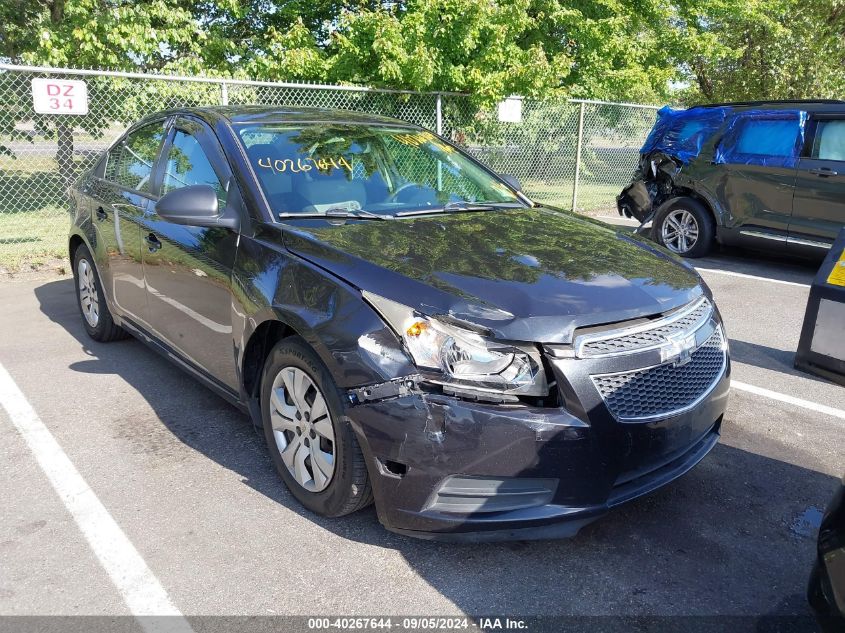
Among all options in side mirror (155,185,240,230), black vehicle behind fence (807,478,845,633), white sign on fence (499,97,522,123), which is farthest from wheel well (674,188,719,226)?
black vehicle behind fence (807,478,845,633)

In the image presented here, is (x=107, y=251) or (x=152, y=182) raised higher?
(x=152, y=182)

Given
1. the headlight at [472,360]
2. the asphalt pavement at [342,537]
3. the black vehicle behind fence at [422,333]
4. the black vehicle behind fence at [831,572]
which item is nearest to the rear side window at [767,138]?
the asphalt pavement at [342,537]

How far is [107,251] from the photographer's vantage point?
470cm

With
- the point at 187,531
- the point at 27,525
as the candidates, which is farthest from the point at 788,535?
the point at 27,525

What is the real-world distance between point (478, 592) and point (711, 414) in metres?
1.21

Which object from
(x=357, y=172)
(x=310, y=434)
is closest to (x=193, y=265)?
(x=357, y=172)

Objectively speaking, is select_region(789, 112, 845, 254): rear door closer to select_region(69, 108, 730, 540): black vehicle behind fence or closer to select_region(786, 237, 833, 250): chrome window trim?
select_region(786, 237, 833, 250): chrome window trim

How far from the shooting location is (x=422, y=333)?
2512 mm

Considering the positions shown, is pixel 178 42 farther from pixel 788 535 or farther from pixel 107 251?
pixel 788 535

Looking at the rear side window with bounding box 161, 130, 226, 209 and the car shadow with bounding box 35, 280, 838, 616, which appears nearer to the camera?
the car shadow with bounding box 35, 280, 838, 616

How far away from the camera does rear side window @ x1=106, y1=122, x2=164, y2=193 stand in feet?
14.4

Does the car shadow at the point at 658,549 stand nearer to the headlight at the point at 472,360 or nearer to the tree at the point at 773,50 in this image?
the headlight at the point at 472,360

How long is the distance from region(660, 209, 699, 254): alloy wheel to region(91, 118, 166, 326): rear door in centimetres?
647

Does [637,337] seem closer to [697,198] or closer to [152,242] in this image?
[152,242]
